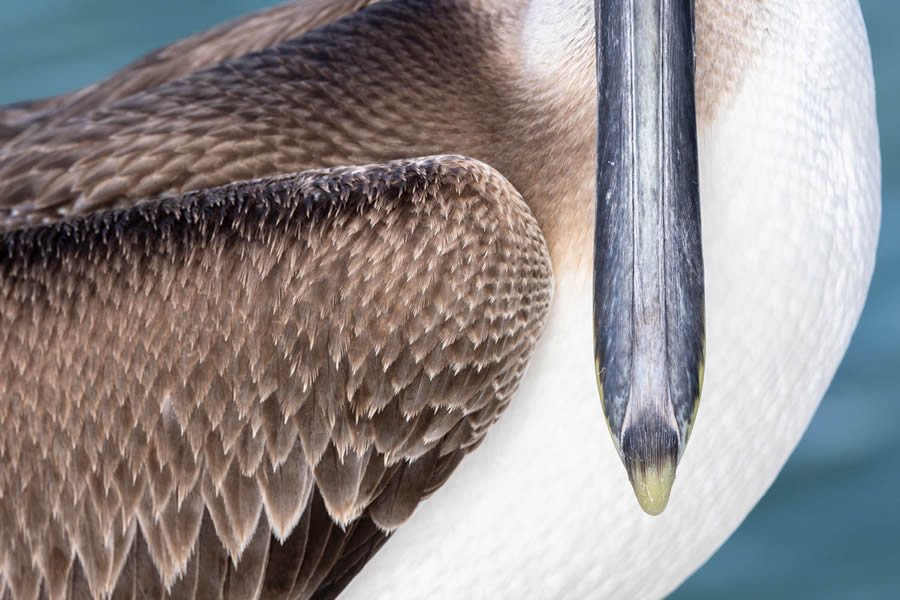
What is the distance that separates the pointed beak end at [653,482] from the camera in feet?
6.32

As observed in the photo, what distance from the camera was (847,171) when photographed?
95.6 inches

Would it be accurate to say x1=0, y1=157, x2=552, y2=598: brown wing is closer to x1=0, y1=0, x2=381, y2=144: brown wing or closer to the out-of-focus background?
x1=0, y1=0, x2=381, y2=144: brown wing

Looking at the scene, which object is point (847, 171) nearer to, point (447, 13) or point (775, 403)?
point (775, 403)

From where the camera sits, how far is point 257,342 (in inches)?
84.2

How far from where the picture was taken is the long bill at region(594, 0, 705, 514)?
1924mm

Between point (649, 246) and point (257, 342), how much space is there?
0.55 m

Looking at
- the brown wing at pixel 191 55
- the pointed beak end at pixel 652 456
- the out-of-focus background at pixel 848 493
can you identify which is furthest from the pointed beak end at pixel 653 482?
the out-of-focus background at pixel 848 493

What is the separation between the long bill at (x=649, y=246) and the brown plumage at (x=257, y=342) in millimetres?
222

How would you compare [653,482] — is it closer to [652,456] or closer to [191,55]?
[652,456]

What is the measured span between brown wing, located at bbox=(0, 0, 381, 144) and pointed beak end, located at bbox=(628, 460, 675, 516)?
1187 millimetres

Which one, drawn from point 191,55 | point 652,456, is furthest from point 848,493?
point 652,456

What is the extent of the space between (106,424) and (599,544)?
747 mm

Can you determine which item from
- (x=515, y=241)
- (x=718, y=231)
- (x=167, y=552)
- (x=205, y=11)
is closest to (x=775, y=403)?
(x=718, y=231)

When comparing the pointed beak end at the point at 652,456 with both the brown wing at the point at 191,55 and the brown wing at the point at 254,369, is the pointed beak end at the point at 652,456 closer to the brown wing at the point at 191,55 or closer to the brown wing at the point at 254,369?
the brown wing at the point at 254,369
